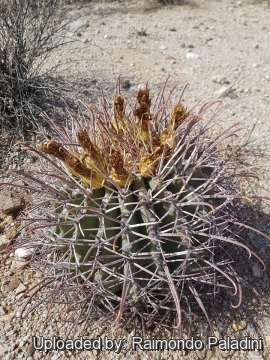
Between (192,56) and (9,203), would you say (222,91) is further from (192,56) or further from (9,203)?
(9,203)

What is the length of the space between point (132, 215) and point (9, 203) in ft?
3.64

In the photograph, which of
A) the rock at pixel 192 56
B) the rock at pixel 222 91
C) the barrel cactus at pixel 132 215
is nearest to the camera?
the barrel cactus at pixel 132 215

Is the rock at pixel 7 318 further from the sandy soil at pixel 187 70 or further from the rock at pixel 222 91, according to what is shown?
the rock at pixel 222 91

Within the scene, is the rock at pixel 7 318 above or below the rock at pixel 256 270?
above

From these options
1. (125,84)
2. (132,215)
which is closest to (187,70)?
(125,84)

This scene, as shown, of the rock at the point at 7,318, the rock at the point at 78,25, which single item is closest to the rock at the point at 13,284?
the rock at the point at 7,318

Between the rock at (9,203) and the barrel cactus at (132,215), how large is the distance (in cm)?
68

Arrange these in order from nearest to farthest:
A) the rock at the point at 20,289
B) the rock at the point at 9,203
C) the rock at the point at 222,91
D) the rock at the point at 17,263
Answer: the rock at the point at 20,289
the rock at the point at 17,263
the rock at the point at 9,203
the rock at the point at 222,91

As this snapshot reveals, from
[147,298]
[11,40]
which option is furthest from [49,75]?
[147,298]

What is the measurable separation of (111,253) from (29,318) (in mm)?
614

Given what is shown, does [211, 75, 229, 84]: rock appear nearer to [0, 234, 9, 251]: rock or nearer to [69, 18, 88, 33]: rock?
[69, 18, 88, 33]: rock

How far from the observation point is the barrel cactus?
4.36ft

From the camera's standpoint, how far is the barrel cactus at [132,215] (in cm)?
133

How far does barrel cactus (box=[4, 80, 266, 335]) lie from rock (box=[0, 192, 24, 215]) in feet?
2.23
